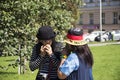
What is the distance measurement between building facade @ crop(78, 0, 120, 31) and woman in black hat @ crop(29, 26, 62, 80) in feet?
164

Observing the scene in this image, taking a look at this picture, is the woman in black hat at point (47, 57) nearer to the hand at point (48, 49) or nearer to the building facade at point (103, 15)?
the hand at point (48, 49)

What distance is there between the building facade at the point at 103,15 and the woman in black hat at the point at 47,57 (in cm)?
4986

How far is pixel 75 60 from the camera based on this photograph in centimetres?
530

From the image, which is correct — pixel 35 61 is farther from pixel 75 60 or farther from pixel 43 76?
pixel 75 60

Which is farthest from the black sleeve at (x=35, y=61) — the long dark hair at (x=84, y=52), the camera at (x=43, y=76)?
the long dark hair at (x=84, y=52)

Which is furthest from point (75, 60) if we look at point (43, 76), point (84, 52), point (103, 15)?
point (103, 15)

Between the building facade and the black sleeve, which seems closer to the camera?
the black sleeve

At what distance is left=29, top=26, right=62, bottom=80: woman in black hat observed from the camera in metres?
5.61

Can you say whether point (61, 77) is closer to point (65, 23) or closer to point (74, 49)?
point (74, 49)

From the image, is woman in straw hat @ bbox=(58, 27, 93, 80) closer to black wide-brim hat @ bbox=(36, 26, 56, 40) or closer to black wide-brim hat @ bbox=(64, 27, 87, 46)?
black wide-brim hat @ bbox=(64, 27, 87, 46)

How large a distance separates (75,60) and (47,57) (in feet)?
1.80

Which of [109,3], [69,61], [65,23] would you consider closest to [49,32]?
[69,61]

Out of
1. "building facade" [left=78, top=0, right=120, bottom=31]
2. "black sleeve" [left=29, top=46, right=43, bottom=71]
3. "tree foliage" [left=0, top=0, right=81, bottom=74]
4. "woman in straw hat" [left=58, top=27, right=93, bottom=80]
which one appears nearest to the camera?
"woman in straw hat" [left=58, top=27, right=93, bottom=80]

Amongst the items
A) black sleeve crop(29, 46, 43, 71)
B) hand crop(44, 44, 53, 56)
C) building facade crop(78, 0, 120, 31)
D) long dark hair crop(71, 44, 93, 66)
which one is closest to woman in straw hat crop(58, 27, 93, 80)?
long dark hair crop(71, 44, 93, 66)
